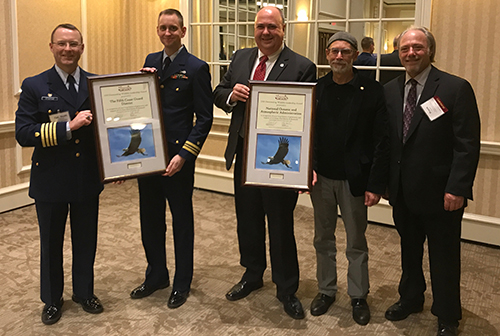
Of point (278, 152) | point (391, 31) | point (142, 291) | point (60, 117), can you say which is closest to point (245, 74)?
point (278, 152)

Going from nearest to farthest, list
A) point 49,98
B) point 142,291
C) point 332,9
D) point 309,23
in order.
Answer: point 49,98
point 142,291
point 332,9
point 309,23

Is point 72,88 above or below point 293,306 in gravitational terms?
above

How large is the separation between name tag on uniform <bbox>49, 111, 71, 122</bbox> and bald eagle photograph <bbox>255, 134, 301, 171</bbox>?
97cm

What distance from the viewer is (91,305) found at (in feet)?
9.08

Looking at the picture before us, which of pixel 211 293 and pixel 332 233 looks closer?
pixel 332 233

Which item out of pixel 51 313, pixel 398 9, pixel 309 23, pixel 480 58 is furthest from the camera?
pixel 309 23

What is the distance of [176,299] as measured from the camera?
113 inches

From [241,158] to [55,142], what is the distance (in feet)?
3.19

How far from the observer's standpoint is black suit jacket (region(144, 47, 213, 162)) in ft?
8.74

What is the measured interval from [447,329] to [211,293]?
4.45 feet

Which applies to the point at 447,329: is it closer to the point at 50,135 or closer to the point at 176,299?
the point at 176,299

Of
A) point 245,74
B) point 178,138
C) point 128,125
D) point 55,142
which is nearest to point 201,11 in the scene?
point 245,74

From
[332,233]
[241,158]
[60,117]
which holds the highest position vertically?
[60,117]

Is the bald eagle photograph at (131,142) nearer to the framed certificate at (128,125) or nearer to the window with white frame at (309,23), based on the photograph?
the framed certificate at (128,125)
